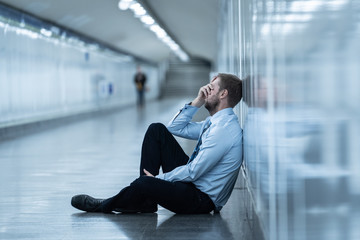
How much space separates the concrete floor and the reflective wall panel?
622 cm

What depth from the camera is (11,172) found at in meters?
8.93

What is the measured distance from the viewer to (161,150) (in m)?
5.93

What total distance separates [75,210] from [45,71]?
17357mm

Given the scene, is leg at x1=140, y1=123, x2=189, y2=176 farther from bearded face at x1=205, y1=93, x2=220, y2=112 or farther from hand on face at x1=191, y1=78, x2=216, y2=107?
bearded face at x1=205, y1=93, x2=220, y2=112

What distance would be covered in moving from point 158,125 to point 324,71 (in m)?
4.01


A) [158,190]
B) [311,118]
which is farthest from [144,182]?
[311,118]

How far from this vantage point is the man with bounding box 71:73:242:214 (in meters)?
5.26

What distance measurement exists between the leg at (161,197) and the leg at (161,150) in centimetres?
38

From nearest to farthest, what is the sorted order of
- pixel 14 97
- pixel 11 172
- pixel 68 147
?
1. pixel 11 172
2. pixel 68 147
3. pixel 14 97

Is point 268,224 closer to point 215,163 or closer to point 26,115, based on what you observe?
point 215,163

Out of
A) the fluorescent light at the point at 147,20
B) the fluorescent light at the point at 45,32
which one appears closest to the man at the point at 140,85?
the fluorescent light at the point at 147,20

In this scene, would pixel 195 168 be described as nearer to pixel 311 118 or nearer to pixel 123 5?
pixel 311 118

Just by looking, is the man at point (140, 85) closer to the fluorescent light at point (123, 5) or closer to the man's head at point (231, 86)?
the fluorescent light at point (123, 5)

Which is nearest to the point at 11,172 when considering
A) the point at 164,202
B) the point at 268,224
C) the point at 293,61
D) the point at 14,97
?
the point at 164,202
